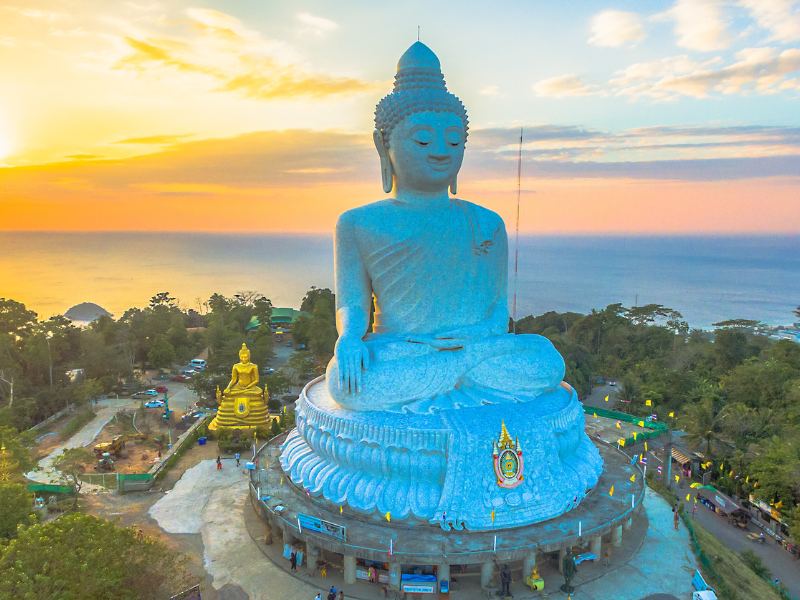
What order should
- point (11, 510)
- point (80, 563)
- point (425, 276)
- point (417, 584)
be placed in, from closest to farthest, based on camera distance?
point (80, 563)
point (417, 584)
point (11, 510)
point (425, 276)

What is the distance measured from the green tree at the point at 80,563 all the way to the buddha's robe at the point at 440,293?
4491 millimetres

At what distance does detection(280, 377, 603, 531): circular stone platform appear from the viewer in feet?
37.2

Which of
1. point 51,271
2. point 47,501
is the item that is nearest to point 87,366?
point 47,501

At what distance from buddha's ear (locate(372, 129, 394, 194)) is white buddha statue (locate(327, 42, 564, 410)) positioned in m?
0.02

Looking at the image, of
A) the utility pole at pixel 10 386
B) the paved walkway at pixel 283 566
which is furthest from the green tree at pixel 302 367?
the paved walkway at pixel 283 566

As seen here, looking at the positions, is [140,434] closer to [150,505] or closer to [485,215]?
[150,505]

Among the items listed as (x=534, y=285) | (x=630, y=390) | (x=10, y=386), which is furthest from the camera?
(x=534, y=285)

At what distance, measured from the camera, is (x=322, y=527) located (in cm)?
1134

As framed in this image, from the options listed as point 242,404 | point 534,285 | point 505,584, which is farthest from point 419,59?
point 534,285

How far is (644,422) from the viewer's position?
70.7 feet

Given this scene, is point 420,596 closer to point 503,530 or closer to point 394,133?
point 503,530

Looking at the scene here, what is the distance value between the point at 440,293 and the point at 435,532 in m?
5.03

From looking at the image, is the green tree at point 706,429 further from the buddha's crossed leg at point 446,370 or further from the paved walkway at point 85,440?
the paved walkway at point 85,440

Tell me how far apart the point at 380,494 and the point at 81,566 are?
5.13 meters
